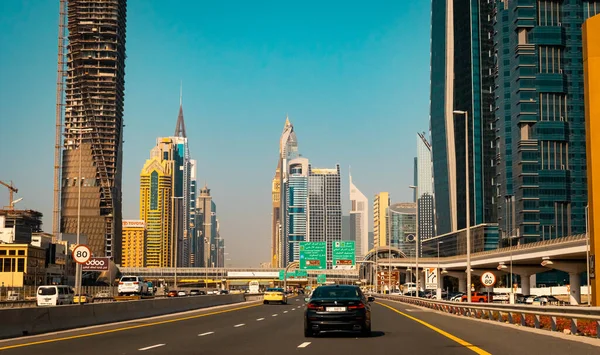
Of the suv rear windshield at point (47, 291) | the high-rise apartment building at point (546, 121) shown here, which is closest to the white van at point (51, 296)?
the suv rear windshield at point (47, 291)

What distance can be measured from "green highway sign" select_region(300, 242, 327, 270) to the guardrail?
9140 cm

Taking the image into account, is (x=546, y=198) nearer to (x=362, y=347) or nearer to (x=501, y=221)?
(x=501, y=221)

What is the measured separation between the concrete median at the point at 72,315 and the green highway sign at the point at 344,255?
92.3m

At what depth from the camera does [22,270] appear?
512ft

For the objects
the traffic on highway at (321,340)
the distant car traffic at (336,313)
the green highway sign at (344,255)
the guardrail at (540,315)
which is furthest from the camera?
the green highway sign at (344,255)

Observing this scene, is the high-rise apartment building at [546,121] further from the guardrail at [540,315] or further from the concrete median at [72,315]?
the concrete median at [72,315]

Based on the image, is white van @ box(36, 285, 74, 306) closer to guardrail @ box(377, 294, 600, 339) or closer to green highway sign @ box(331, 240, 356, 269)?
guardrail @ box(377, 294, 600, 339)

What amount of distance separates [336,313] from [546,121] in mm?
154225

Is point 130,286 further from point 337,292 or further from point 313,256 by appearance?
point 313,256

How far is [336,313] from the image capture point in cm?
2245

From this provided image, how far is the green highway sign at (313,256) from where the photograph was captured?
14050 centimetres

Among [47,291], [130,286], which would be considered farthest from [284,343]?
[130,286]

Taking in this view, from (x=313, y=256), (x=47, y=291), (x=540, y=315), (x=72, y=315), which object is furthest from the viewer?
(x=313, y=256)

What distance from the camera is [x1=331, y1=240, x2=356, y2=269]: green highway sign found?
458 ft
